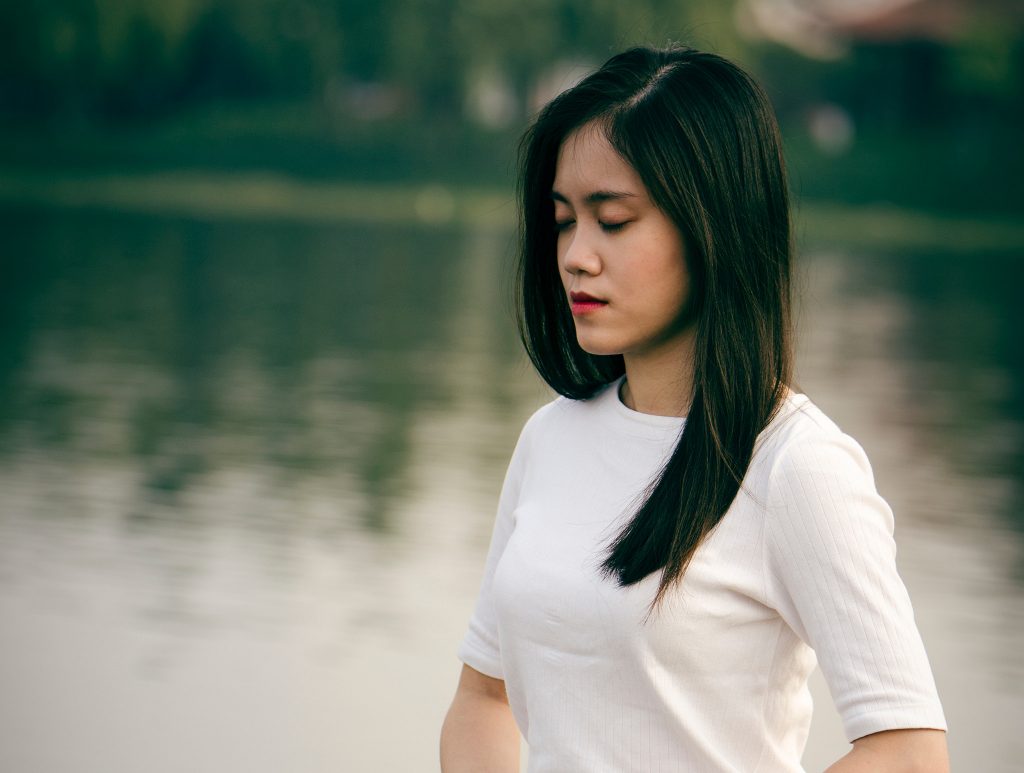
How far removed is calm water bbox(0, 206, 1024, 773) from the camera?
4.45 m

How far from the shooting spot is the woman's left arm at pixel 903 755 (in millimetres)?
1406

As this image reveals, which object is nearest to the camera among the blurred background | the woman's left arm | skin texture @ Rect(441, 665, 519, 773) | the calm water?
the woman's left arm

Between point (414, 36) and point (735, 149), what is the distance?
38382mm

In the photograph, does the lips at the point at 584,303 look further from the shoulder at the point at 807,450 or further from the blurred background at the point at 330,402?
the blurred background at the point at 330,402

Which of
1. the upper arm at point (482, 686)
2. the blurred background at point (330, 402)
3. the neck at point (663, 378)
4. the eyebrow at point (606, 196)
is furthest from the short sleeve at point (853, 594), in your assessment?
the blurred background at point (330, 402)

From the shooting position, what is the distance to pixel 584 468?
5.46ft

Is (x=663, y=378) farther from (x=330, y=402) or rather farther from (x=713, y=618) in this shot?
(x=330, y=402)

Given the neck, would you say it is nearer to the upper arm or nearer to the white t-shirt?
the white t-shirt

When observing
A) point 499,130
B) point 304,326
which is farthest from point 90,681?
point 499,130

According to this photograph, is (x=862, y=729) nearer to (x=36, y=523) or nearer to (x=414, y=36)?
(x=36, y=523)

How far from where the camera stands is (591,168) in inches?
63.1

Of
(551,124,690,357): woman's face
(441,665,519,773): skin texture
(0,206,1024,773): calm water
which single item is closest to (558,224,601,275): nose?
(551,124,690,357): woman's face

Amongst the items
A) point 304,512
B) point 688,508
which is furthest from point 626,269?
point 304,512

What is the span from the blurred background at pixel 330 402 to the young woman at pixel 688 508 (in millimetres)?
498
